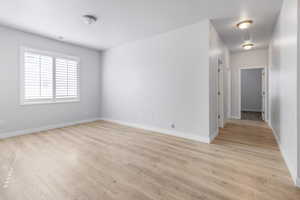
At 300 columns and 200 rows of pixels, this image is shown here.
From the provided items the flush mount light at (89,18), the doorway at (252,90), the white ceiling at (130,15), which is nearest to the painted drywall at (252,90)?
the doorway at (252,90)

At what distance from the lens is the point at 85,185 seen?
170 centimetres

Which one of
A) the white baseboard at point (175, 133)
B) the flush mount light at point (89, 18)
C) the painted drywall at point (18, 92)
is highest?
the flush mount light at point (89, 18)

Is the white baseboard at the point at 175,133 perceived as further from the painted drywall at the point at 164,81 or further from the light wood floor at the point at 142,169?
the light wood floor at the point at 142,169

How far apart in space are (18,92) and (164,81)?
3.91m

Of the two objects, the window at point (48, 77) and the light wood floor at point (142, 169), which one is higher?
the window at point (48, 77)

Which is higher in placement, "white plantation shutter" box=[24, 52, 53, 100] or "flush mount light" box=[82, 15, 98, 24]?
"flush mount light" box=[82, 15, 98, 24]

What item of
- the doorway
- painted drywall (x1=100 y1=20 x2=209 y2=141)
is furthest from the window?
the doorway

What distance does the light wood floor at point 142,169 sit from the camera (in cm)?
156

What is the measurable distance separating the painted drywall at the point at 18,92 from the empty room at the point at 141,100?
27 mm

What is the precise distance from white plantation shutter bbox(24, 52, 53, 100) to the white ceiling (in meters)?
0.73

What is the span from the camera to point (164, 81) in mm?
3869

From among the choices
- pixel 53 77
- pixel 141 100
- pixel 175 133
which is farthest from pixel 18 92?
pixel 175 133

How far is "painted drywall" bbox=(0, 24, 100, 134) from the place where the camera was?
346cm

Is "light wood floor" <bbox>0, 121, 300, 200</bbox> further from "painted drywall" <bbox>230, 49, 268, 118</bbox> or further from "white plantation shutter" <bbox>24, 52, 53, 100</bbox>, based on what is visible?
"painted drywall" <bbox>230, 49, 268, 118</bbox>
